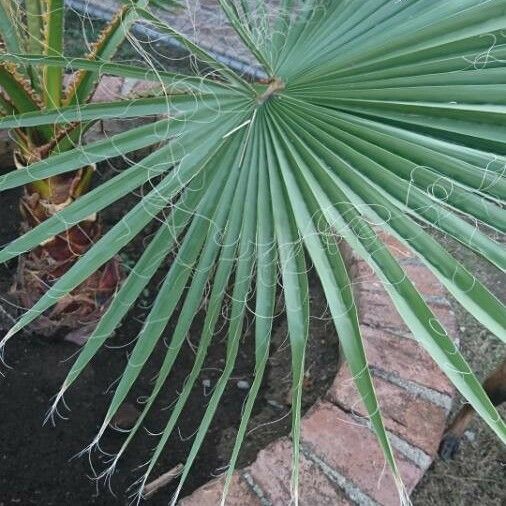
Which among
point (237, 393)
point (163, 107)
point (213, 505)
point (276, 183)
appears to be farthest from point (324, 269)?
point (237, 393)

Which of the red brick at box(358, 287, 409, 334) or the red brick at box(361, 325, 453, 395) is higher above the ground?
the red brick at box(358, 287, 409, 334)

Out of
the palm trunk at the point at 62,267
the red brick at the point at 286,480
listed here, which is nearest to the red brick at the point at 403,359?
the red brick at the point at 286,480

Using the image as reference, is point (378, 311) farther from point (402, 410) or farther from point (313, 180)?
point (313, 180)

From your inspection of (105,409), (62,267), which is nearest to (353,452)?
(105,409)

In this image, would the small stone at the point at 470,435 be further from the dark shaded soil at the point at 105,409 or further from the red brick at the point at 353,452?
the red brick at the point at 353,452

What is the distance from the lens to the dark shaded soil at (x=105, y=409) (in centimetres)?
150

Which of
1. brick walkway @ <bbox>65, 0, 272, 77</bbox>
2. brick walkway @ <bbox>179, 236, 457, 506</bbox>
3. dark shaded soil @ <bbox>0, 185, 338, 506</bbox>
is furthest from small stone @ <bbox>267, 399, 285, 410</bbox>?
brick walkway @ <bbox>65, 0, 272, 77</bbox>

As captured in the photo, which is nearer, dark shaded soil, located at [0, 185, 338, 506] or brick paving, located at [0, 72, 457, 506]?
brick paving, located at [0, 72, 457, 506]

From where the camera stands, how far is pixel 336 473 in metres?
1.23

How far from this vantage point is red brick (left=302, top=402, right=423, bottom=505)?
1211 mm

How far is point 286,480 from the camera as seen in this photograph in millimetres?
1223

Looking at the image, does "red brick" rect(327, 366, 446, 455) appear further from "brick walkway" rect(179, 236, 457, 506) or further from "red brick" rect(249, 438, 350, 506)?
"red brick" rect(249, 438, 350, 506)

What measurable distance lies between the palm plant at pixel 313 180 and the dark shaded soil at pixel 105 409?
0.51 m

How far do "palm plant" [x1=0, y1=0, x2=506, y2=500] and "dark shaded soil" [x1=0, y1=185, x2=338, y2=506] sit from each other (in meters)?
0.51
